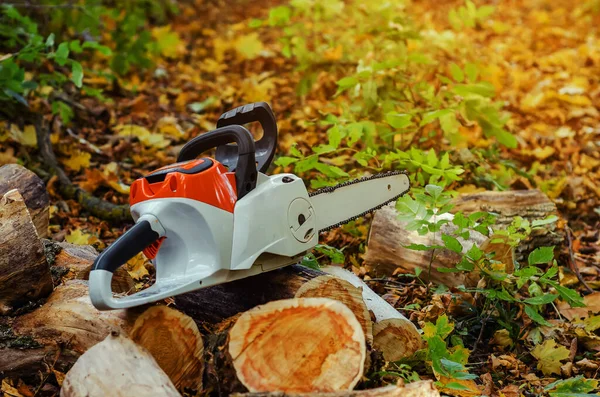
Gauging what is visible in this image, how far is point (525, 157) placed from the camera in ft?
17.0

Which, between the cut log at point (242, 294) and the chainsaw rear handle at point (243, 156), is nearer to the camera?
the chainsaw rear handle at point (243, 156)

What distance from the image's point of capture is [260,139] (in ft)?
8.91

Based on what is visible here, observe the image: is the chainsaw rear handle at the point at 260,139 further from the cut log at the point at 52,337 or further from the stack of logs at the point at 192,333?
the cut log at the point at 52,337

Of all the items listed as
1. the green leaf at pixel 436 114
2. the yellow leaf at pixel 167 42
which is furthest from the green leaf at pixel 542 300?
the yellow leaf at pixel 167 42

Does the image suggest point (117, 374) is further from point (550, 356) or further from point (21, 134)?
point (21, 134)

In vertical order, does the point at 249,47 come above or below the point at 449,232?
above

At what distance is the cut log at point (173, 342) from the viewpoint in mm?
2266

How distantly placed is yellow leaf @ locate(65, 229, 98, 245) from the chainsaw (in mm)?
1250

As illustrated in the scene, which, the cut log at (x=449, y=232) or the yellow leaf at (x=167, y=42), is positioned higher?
the yellow leaf at (x=167, y=42)

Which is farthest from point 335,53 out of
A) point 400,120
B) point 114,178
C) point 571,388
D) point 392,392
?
point 392,392

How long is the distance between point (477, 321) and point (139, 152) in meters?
2.89

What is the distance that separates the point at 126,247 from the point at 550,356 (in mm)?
1825

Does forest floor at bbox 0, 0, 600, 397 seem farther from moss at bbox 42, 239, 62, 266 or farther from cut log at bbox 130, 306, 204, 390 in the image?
cut log at bbox 130, 306, 204, 390

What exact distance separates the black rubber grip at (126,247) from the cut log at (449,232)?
1328mm
